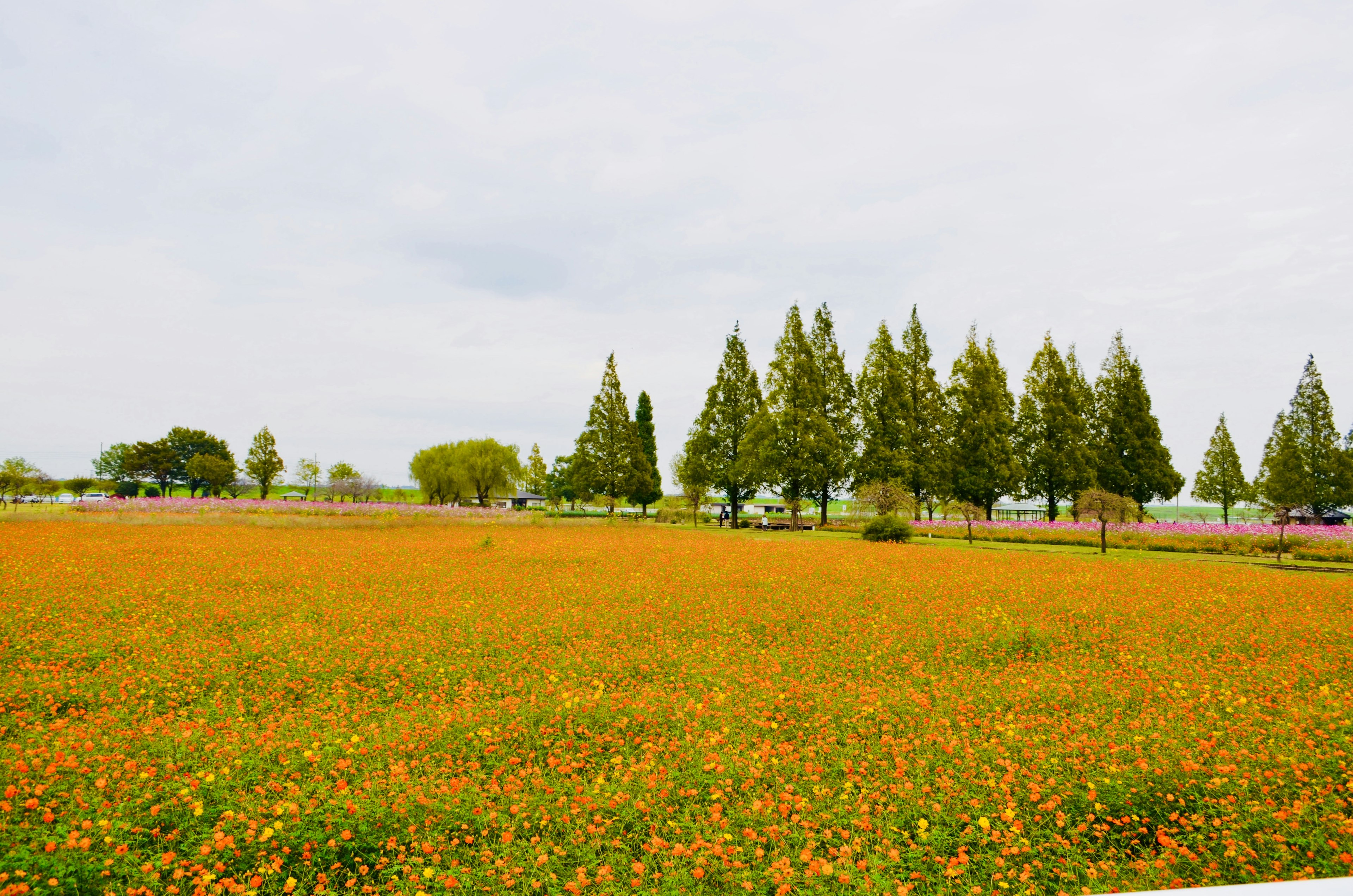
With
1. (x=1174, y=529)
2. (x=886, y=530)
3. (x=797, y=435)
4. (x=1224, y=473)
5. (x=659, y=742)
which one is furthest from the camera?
(x=1224, y=473)

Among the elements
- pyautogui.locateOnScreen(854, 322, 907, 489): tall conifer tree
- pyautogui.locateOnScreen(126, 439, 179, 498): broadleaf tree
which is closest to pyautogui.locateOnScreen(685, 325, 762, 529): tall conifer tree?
pyautogui.locateOnScreen(854, 322, 907, 489): tall conifer tree

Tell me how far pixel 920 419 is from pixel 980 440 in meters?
4.44

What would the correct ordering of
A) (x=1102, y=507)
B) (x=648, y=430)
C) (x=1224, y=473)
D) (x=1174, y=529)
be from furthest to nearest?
(x=648, y=430) → (x=1224, y=473) → (x=1174, y=529) → (x=1102, y=507)

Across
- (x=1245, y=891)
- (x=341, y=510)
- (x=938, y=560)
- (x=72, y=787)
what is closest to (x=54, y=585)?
(x=72, y=787)

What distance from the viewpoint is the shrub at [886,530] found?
34656mm

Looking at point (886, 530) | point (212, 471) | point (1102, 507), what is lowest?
point (886, 530)

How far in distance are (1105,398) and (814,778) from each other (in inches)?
2217

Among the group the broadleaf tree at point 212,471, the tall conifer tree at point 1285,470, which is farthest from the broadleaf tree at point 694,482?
the broadleaf tree at point 212,471

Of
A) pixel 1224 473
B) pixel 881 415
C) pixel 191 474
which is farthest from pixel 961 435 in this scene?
pixel 191 474

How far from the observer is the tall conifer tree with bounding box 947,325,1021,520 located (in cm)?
4797

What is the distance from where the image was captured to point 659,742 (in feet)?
22.8

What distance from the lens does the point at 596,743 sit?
6957 millimetres

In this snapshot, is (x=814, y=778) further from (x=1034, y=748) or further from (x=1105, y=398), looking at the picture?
(x=1105, y=398)

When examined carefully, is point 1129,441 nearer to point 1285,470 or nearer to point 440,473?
point 1285,470
